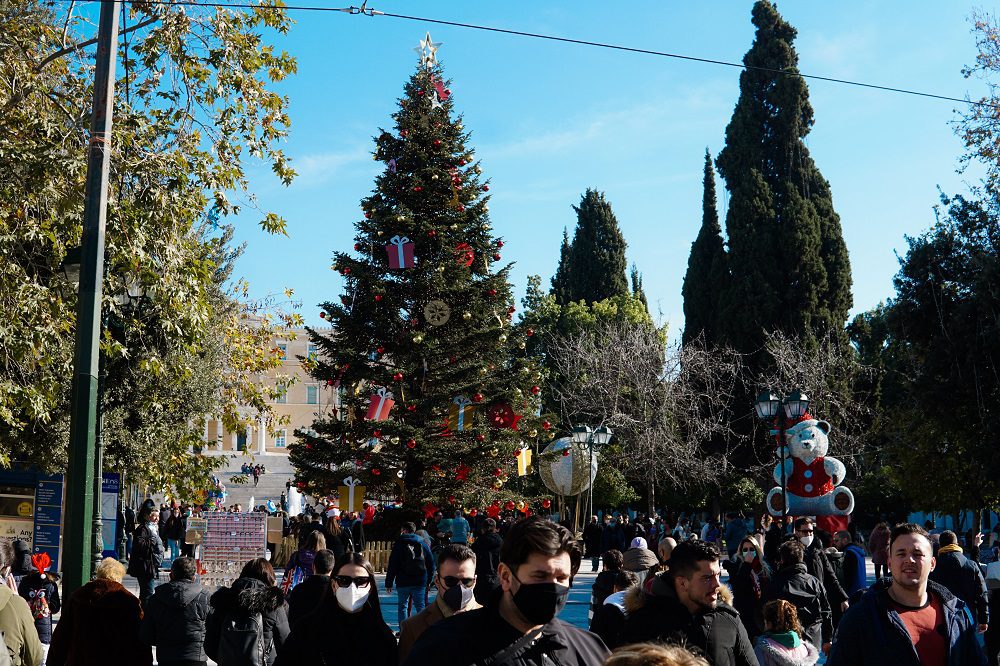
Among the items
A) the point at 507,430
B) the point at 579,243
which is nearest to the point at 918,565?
the point at 507,430

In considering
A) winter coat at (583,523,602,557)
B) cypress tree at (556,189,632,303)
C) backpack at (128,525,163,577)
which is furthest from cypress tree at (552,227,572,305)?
backpack at (128,525,163,577)

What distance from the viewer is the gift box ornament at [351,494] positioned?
26.2 m

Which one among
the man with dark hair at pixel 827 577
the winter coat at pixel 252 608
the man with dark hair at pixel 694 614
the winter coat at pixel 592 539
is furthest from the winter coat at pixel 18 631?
the winter coat at pixel 592 539

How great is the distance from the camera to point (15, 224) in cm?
1338

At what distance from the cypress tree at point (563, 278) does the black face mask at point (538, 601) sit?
5329 cm

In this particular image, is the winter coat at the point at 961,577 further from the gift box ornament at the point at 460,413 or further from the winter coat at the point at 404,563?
the gift box ornament at the point at 460,413

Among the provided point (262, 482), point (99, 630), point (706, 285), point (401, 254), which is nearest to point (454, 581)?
point (99, 630)

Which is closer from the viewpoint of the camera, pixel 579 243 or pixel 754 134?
pixel 754 134

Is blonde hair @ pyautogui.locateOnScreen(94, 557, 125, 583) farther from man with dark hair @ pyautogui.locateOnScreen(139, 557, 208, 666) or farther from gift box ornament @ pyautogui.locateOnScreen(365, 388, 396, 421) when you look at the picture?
gift box ornament @ pyautogui.locateOnScreen(365, 388, 396, 421)

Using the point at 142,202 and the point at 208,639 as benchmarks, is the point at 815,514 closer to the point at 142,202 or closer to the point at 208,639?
the point at 142,202

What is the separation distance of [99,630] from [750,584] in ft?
18.8

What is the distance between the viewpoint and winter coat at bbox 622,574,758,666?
4.74m

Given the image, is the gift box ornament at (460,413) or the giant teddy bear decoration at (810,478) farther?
the gift box ornament at (460,413)

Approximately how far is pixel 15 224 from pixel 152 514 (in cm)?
589
